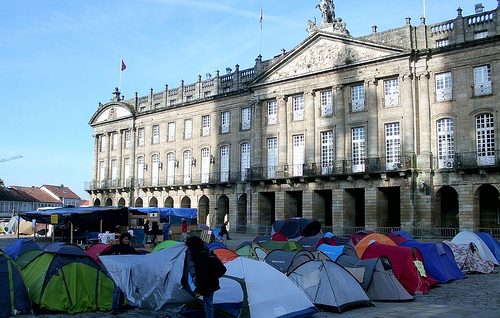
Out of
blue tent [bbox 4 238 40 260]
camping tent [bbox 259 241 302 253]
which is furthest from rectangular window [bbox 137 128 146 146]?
camping tent [bbox 259 241 302 253]

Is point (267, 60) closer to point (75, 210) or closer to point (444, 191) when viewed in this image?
point (444, 191)

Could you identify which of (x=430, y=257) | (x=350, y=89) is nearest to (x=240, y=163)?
(x=350, y=89)

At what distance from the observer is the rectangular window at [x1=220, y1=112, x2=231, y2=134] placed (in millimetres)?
47438

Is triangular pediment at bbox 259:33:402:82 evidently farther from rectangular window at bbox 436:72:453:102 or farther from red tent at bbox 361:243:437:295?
red tent at bbox 361:243:437:295

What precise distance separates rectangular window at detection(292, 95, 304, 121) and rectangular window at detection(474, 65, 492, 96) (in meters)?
12.8

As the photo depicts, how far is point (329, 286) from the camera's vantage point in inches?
486

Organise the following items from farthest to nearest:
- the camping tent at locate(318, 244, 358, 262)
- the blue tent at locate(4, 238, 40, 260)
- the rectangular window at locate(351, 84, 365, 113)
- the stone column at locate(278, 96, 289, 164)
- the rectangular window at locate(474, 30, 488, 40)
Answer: the stone column at locate(278, 96, 289, 164), the rectangular window at locate(351, 84, 365, 113), the rectangular window at locate(474, 30, 488, 40), the blue tent at locate(4, 238, 40, 260), the camping tent at locate(318, 244, 358, 262)

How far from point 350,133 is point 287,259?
82.6 ft

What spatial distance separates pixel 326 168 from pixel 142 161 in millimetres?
23393

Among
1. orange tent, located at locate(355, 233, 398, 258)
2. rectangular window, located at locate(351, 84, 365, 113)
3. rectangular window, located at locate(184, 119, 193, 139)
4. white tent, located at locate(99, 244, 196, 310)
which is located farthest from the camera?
rectangular window, located at locate(184, 119, 193, 139)

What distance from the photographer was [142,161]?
55438 millimetres

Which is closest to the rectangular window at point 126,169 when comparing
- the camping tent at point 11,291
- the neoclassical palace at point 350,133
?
the neoclassical palace at point 350,133

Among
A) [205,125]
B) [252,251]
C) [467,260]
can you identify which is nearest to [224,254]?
[252,251]

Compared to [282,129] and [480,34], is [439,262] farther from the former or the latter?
[282,129]
